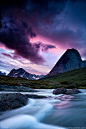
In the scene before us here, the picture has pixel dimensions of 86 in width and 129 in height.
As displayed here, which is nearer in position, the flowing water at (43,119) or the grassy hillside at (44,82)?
the flowing water at (43,119)

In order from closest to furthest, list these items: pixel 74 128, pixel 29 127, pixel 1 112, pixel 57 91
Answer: pixel 74 128, pixel 29 127, pixel 1 112, pixel 57 91

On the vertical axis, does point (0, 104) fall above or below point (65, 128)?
above

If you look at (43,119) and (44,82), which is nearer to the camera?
(43,119)

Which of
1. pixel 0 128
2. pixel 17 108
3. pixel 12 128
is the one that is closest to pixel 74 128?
pixel 12 128

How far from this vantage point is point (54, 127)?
326 cm

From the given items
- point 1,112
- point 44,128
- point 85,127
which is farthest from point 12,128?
point 85,127

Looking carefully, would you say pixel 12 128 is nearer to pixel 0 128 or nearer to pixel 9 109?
pixel 0 128

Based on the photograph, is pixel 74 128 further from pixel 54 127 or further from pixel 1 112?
pixel 1 112

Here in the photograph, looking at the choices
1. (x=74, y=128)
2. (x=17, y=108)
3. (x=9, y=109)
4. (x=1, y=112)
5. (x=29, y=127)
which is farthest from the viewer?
(x=17, y=108)

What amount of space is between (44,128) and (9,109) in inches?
121

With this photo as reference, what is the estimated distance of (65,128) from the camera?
3119 mm

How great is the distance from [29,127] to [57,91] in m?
15.8

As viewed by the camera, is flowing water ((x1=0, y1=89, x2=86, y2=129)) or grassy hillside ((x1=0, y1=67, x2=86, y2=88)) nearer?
flowing water ((x1=0, y1=89, x2=86, y2=129))

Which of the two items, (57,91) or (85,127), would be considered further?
(57,91)
